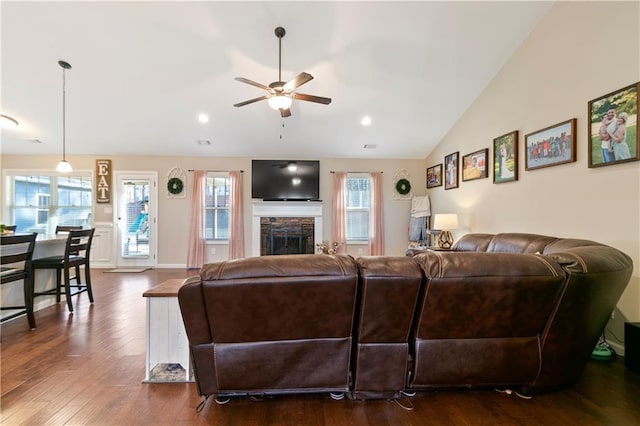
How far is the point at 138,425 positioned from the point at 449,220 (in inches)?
174

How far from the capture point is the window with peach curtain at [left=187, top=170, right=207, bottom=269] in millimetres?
6168

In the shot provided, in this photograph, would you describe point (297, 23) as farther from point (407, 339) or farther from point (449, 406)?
point (449, 406)

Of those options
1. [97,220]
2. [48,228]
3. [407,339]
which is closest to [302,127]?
[407,339]

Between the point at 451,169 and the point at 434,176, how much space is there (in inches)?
30.0

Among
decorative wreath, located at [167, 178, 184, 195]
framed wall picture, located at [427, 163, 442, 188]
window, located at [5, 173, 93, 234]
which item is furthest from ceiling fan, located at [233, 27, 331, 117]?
window, located at [5, 173, 93, 234]

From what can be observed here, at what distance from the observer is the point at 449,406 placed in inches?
66.1

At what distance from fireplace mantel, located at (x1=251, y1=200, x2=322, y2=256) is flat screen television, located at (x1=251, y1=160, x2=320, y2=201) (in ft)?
0.36

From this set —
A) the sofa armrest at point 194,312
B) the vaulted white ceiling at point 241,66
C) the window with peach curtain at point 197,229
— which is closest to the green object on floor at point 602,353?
the sofa armrest at point 194,312

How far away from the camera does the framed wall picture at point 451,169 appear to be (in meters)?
5.18

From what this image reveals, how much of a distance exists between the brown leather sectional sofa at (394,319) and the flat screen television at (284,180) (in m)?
4.83

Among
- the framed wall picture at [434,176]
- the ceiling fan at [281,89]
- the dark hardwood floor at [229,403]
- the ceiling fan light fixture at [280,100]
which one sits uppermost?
the ceiling fan at [281,89]

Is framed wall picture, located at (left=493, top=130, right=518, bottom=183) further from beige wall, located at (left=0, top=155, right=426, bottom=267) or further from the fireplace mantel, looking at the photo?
the fireplace mantel

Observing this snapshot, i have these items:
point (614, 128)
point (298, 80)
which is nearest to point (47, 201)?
point (298, 80)

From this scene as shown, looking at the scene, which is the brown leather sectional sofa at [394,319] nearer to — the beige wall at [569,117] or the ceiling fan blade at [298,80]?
the beige wall at [569,117]
